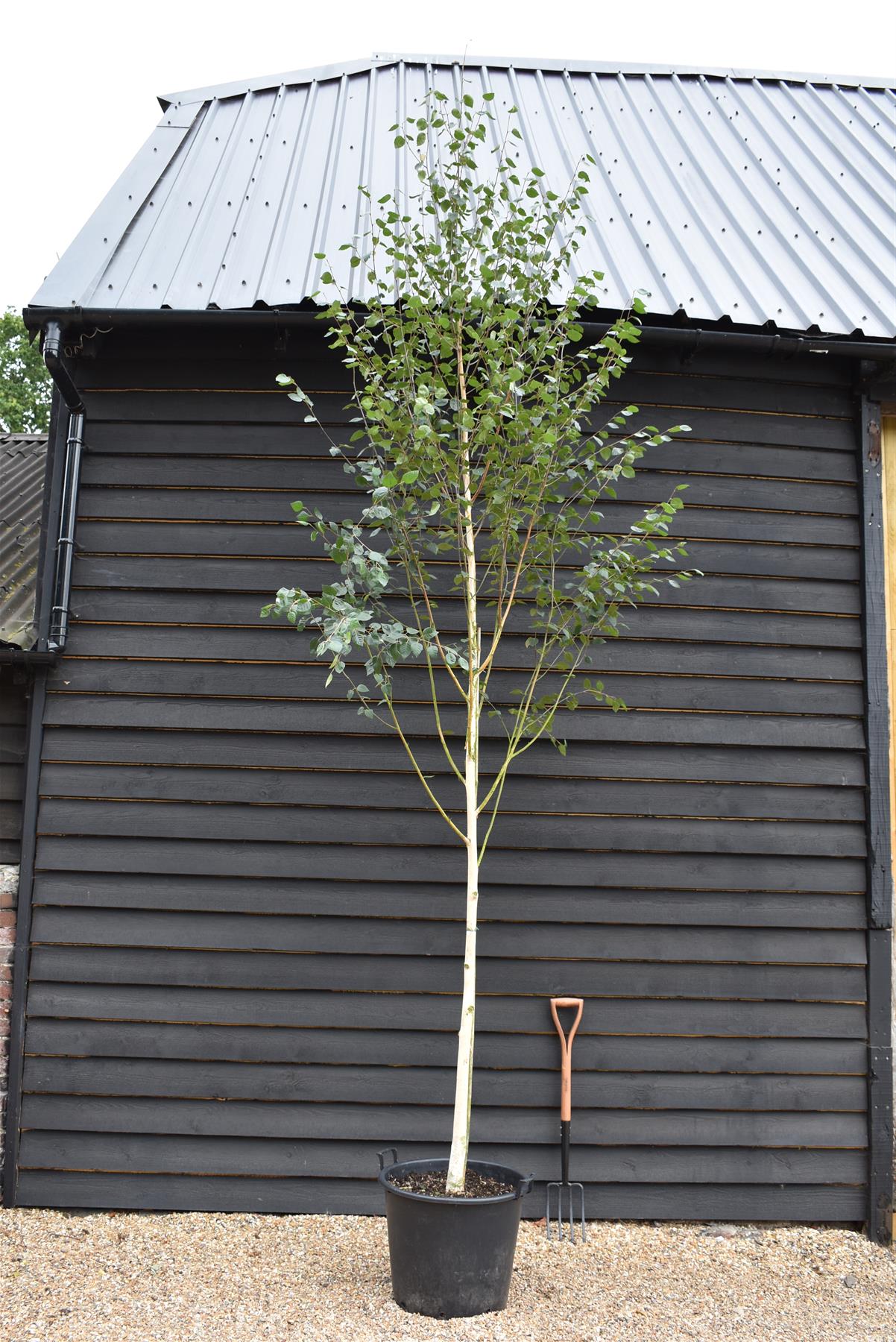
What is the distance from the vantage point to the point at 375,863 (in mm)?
3893

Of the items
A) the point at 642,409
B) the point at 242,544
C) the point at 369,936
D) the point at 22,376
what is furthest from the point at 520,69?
the point at 22,376

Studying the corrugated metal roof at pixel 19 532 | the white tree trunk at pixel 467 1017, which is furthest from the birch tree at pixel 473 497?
the corrugated metal roof at pixel 19 532

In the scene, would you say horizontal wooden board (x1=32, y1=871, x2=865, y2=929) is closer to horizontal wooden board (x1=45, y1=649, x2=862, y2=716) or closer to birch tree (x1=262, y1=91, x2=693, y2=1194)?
birch tree (x1=262, y1=91, x2=693, y2=1194)

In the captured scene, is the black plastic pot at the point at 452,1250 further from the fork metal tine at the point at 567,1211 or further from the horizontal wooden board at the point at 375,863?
the horizontal wooden board at the point at 375,863

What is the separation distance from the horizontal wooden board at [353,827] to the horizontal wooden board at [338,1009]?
22.6 inches

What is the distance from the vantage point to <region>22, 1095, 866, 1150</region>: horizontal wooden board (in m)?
3.74

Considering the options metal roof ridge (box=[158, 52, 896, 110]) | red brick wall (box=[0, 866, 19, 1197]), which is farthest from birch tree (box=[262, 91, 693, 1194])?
metal roof ridge (box=[158, 52, 896, 110])

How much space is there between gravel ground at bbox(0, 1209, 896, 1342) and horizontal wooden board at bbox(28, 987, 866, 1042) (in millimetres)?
716

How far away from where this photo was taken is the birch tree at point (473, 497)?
3252 millimetres

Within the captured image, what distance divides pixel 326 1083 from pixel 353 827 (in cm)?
98

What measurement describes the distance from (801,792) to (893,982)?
879 mm

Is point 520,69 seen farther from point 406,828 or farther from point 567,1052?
point 567,1052

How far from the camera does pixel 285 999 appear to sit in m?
3.82

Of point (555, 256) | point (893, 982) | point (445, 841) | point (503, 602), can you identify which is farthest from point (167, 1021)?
point (555, 256)
